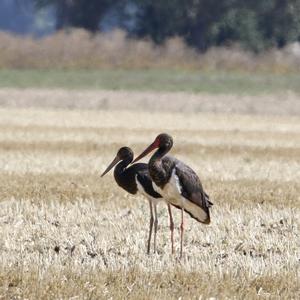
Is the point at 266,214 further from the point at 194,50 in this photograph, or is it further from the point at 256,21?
the point at 256,21

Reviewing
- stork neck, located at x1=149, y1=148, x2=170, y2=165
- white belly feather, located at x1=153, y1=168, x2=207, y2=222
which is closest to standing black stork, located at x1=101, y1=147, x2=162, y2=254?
white belly feather, located at x1=153, y1=168, x2=207, y2=222

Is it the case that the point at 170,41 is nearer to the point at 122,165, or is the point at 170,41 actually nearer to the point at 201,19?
the point at 201,19

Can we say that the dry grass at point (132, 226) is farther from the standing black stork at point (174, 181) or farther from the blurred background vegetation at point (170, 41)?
the blurred background vegetation at point (170, 41)

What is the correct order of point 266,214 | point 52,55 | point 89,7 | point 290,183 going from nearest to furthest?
point 266,214, point 290,183, point 52,55, point 89,7

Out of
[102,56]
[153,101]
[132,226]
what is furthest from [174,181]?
[102,56]

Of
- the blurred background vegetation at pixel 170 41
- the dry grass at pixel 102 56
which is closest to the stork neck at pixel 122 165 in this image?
the blurred background vegetation at pixel 170 41

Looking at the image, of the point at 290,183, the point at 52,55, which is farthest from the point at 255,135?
the point at 52,55

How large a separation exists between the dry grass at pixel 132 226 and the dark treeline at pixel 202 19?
106ft

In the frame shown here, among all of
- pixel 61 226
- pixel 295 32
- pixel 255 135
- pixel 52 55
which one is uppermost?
pixel 295 32

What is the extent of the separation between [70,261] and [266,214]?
3438mm

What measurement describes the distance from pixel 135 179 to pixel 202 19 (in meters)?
45.9

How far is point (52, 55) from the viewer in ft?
149

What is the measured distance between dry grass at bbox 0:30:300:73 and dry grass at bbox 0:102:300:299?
2199cm

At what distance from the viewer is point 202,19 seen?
185 ft
